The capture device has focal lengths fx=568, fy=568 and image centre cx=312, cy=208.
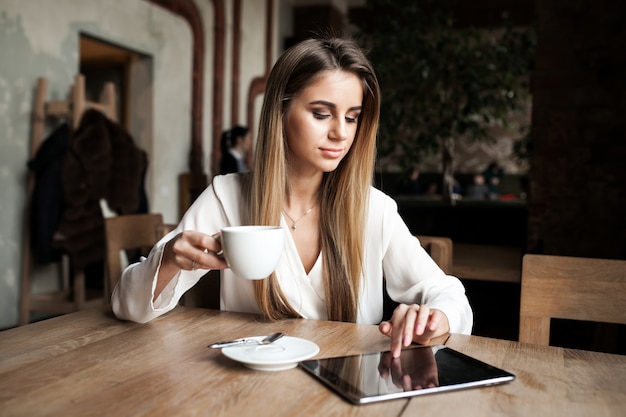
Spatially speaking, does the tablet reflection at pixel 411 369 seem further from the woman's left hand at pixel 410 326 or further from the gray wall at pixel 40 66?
the gray wall at pixel 40 66

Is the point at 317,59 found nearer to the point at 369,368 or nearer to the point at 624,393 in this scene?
the point at 369,368

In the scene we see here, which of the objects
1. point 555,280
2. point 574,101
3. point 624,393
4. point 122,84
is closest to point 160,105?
point 122,84

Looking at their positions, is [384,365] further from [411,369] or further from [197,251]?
[197,251]

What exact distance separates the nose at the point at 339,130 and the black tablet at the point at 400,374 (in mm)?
557

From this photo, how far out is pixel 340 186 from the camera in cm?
149

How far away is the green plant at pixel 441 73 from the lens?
13.8 feet

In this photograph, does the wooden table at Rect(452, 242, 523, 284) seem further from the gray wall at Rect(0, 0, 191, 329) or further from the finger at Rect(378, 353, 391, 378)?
the gray wall at Rect(0, 0, 191, 329)

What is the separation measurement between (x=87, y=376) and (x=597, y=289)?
1.04 meters

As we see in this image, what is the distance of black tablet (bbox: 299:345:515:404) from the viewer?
2.55ft

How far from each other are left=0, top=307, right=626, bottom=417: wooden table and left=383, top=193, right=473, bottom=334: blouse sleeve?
0.50 feet

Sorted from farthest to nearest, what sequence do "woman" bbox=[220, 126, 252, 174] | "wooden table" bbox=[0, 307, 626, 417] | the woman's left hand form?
"woman" bbox=[220, 126, 252, 174] < the woman's left hand < "wooden table" bbox=[0, 307, 626, 417]

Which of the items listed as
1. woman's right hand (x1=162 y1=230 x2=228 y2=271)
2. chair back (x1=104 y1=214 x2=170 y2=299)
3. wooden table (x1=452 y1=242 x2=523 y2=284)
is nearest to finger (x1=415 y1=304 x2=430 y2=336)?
woman's right hand (x1=162 y1=230 x2=228 y2=271)

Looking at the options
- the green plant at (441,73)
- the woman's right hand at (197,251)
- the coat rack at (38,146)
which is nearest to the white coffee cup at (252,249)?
the woman's right hand at (197,251)

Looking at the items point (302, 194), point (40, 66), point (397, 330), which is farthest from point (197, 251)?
point (40, 66)
